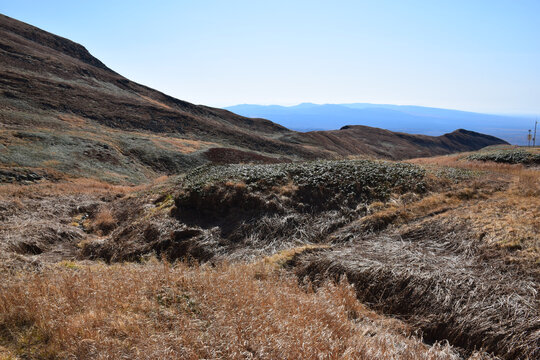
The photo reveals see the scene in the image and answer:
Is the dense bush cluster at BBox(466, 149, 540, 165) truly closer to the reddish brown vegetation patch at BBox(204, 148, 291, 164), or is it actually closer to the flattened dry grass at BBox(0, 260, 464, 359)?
the flattened dry grass at BBox(0, 260, 464, 359)

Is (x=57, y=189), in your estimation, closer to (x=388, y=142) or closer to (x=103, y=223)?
(x=103, y=223)

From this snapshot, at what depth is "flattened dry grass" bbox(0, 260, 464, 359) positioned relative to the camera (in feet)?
10.7

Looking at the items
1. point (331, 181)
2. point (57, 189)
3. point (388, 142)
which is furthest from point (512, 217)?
point (388, 142)

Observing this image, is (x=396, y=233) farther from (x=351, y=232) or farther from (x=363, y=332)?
(x=363, y=332)

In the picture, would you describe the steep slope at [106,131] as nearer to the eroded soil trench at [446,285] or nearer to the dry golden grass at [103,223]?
the dry golden grass at [103,223]

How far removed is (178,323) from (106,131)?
40.4m

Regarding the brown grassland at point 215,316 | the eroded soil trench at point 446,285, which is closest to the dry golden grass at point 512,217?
the brown grassland at point 215,316

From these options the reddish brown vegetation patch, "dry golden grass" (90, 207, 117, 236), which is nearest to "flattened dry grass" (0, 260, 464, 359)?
"dry golden grass" (90, 207, 117, 236)

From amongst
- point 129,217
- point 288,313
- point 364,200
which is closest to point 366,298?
point 288,313

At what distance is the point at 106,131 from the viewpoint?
3797 cm

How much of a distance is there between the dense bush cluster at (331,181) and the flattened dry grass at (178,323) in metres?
6.35

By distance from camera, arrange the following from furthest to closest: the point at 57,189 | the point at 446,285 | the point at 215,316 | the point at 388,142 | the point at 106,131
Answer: the point at 388,142 → the point at 106,131 → the point at 57,189 → the point at 446,285 → the point at 215,316

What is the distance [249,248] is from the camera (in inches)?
361

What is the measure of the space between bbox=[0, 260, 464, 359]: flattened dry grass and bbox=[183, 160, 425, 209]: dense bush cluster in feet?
20.8
